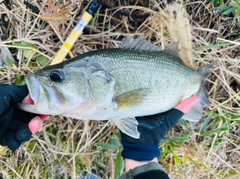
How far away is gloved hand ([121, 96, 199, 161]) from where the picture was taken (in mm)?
2420

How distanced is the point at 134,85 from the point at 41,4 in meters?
1.38

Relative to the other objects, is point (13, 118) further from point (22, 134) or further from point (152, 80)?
point (152, 80)

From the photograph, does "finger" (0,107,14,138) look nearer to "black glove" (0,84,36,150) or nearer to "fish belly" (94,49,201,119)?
"black glove" (0,84,36,150)

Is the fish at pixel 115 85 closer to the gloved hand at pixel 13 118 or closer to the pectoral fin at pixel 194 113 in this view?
the gloved hand at pixel 13 118

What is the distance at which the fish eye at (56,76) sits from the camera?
1.99 metres

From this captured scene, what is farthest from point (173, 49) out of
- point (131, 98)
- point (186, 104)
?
point (131, 98)

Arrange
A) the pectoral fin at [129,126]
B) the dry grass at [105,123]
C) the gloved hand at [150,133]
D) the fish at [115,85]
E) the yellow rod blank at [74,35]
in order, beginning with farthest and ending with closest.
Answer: the dry grass at [105,123] < the yellow rod blank at [74,35] < the gloved hand at [150,133] < the pectoral fin at [129,126] < the fish at [115,85]

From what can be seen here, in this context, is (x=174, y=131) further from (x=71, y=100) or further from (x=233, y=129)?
(x=71, y=100)

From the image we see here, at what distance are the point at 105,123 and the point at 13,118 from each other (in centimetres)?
100

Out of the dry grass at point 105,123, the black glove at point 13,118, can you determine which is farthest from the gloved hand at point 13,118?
the dry grass at point 105,123

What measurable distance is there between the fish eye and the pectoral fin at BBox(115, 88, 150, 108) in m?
0.42

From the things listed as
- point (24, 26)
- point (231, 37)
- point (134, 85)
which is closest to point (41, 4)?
point (24, 26)

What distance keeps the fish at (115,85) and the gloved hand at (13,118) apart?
101 millimetres

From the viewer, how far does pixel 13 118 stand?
225 cm
